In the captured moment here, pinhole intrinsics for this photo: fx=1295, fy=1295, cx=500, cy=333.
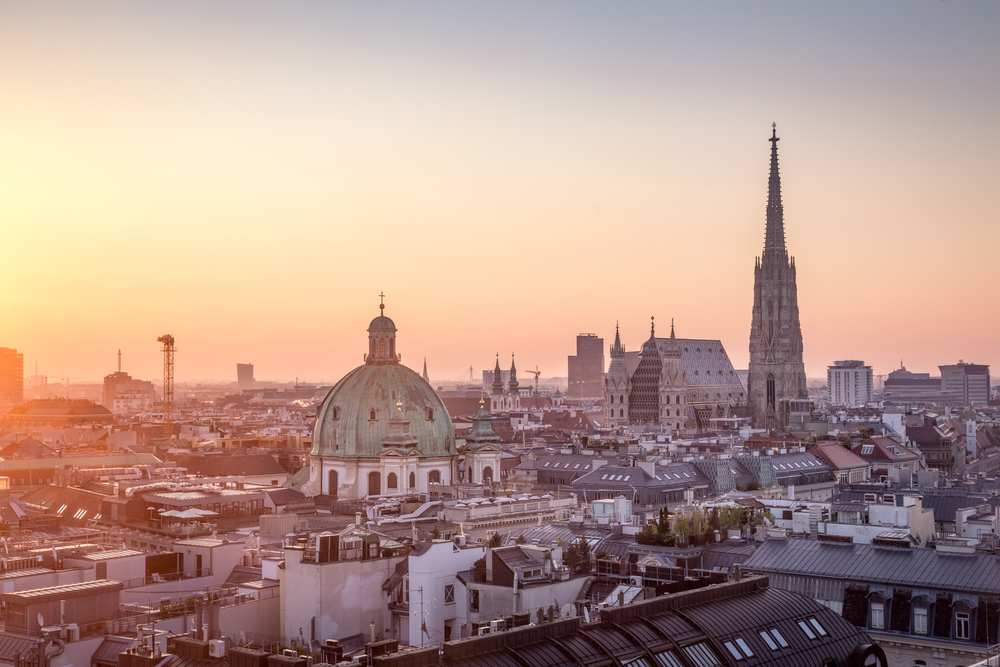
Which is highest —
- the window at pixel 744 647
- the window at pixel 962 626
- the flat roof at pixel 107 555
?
the flat roof at pixel 107 555

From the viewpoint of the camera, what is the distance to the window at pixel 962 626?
50.2m

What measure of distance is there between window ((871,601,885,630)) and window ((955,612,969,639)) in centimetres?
288

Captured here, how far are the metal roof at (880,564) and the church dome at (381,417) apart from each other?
54011mm

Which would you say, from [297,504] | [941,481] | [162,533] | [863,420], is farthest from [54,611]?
[863,420]

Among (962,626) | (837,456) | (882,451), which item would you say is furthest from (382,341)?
(962,626)

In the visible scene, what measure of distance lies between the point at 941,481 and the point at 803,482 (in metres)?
13.8

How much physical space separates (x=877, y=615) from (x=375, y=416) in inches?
→ 2501

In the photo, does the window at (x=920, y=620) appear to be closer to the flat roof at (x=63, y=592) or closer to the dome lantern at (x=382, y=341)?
the flat roof at (x=63, y=592)

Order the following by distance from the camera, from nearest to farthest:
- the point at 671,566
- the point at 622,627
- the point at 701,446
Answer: the point at 622,627 → the point at 671,566 → the point at 701,446

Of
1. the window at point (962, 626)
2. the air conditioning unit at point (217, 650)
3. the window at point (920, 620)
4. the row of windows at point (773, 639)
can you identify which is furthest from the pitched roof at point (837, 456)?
the air conditioning unit at point (217, 650)

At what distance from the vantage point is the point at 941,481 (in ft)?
393

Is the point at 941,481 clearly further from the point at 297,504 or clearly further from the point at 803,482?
the point at 297,504

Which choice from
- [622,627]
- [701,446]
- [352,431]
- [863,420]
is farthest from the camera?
[863,420]

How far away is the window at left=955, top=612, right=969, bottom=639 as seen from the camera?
50219 millimetres
